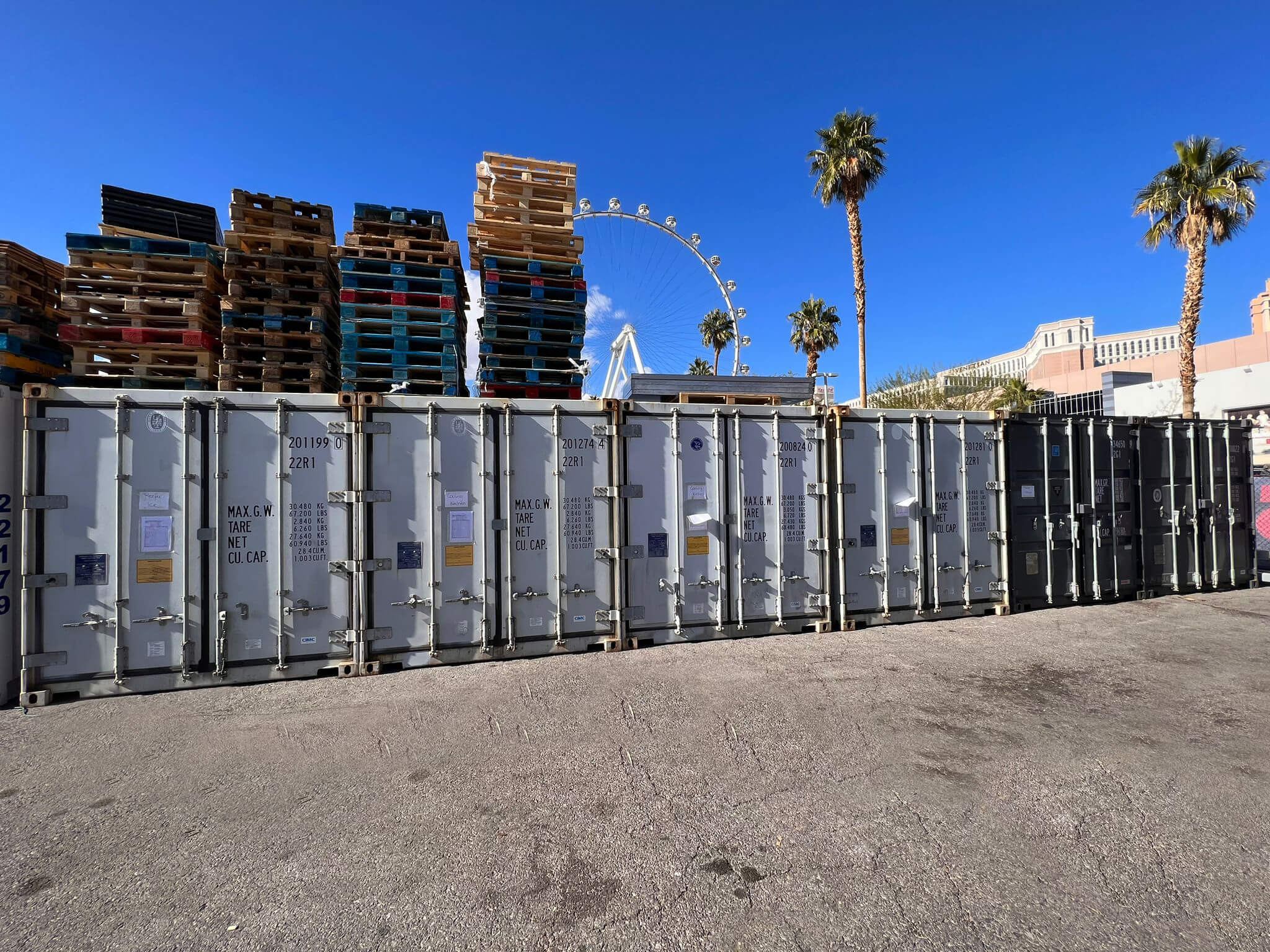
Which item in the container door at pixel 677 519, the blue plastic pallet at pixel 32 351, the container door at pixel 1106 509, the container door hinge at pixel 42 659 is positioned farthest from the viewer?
the container door at pixel 1106 509

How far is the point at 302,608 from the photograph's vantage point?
666cm

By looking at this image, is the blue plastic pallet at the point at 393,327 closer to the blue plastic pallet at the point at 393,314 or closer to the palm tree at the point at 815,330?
the blue plastic pallet at the point at 393,314

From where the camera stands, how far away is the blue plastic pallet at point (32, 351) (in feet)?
26.9

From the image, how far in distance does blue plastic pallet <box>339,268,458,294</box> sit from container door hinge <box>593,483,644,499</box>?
15.8 ft

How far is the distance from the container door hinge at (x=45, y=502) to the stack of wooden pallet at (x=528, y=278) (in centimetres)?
551

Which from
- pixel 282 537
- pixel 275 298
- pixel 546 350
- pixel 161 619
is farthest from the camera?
pixel 546 350

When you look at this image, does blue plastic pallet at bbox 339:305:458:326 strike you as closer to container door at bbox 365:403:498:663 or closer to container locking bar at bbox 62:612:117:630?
container door at bbox 365:403:498:663

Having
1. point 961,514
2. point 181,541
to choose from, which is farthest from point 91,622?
point 961,514

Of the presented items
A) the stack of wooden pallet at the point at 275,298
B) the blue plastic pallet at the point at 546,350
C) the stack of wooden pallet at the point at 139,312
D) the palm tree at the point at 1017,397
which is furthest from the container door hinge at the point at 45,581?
the palm tree at the point at 1017,397

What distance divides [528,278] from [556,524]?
5183mm

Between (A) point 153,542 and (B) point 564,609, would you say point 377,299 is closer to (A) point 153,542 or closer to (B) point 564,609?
(A) point 153,542

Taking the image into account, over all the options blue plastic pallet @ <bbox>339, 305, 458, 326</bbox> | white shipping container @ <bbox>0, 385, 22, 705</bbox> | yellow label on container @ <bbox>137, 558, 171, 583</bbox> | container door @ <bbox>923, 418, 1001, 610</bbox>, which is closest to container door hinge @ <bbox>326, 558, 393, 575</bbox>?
yellow label on container @ <bbox>137, 558, 171, 583</bbox>

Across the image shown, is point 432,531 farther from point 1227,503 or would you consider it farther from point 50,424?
point 1227,503

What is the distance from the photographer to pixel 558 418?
7.56m
